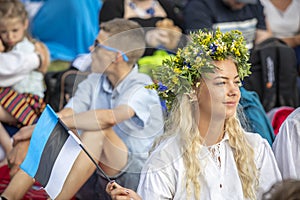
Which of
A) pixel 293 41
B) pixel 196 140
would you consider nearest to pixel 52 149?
pixel 196 140

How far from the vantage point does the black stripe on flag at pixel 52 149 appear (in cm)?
364

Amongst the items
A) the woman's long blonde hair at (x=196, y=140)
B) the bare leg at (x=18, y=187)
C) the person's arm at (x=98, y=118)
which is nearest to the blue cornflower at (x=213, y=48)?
the woman's long blonde hair at (x=196, y=140)

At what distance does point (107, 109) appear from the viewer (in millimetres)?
4355

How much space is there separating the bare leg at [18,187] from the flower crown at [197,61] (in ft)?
3.84

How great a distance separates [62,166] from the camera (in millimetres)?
3680

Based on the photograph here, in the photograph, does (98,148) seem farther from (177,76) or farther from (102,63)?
(177,76)

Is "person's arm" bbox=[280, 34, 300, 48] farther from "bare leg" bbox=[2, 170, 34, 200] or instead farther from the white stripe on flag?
the white stripe on flag

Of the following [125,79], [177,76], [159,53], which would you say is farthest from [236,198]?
[159,53]

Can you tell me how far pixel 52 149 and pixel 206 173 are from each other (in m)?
0.83

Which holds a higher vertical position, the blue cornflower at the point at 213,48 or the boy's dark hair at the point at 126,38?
the blue cornflower at the point at 213,48

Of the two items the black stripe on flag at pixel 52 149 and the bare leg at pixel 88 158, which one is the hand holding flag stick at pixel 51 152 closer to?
the black stripe on flag at pixel 52 149

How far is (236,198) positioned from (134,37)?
1.39 meters

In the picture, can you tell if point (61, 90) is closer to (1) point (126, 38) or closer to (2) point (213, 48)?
(1) point (126, 38)

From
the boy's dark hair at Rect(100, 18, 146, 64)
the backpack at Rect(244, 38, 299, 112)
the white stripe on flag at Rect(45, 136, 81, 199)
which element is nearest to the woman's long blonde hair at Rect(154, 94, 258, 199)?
the white stripe on flag at Rect(45, 136, 81, 199)
